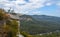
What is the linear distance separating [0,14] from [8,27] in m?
0.62

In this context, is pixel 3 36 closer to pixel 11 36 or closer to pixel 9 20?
pixel 11 36

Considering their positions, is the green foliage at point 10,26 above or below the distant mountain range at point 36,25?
above

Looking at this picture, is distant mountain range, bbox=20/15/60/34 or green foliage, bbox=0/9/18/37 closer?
green foliage, bbox=0/9/18/37

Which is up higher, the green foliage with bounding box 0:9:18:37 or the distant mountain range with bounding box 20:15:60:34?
the green foliage with bounding box 0:9:18:37

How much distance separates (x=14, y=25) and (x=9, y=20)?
0.27 metres

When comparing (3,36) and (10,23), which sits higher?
(10,23)

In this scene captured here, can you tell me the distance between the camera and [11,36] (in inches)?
232

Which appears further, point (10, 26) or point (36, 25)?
point (36, 25)

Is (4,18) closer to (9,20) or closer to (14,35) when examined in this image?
(9,20)

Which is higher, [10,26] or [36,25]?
[10,26]

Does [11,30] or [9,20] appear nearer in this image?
[11,30]

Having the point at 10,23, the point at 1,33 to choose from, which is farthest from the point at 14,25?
the point at 1,33

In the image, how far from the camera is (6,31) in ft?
18.9

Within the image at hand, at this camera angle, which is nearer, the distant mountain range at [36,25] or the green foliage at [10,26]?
the green foliage at [10,26]
